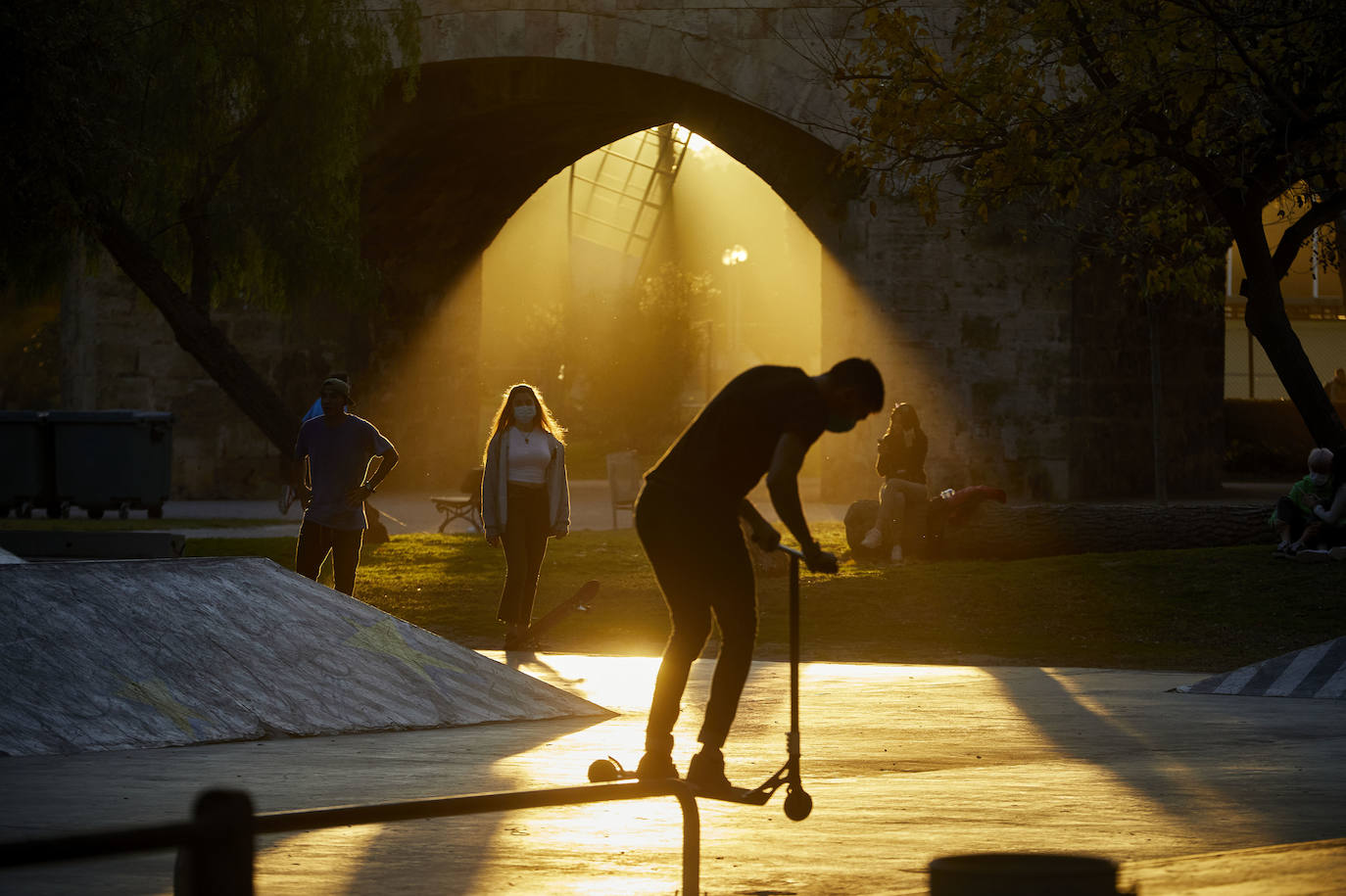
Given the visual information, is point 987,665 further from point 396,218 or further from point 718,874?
point 396,218

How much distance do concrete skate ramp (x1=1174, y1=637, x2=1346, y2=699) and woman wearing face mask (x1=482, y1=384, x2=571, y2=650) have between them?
430 cm

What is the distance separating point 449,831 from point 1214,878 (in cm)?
259

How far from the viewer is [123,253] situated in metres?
19.9

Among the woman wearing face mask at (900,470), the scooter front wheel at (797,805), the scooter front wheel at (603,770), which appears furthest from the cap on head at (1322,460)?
the scooter front wheel at (797,805)

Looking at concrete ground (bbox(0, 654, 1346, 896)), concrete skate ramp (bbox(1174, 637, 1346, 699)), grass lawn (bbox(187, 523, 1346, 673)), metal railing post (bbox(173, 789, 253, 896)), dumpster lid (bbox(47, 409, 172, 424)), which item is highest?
metal railing post (bbox(173, 789, 253, 896))

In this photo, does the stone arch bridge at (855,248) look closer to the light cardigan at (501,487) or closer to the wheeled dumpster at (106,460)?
the wheeled dumpster at (106,460)

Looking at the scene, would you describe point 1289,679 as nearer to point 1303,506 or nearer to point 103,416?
point 1303,506

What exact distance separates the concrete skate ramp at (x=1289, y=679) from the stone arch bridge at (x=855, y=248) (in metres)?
14.0

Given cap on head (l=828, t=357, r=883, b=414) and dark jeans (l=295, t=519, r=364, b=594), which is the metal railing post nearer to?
cap on head (l=828, t=357, r=883, b=414)

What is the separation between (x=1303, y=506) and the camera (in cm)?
1619

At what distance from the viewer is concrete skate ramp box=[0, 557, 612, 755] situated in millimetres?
8430

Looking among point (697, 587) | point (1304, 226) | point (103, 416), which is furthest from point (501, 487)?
point (103, 416)

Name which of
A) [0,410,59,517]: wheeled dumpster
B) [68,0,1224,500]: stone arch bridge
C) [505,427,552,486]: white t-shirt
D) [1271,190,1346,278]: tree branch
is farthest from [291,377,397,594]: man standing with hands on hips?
[0,410,59,517]: wheeled dumpster

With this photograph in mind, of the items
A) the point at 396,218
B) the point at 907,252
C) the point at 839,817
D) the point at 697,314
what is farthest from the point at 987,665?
the point at 697,314
